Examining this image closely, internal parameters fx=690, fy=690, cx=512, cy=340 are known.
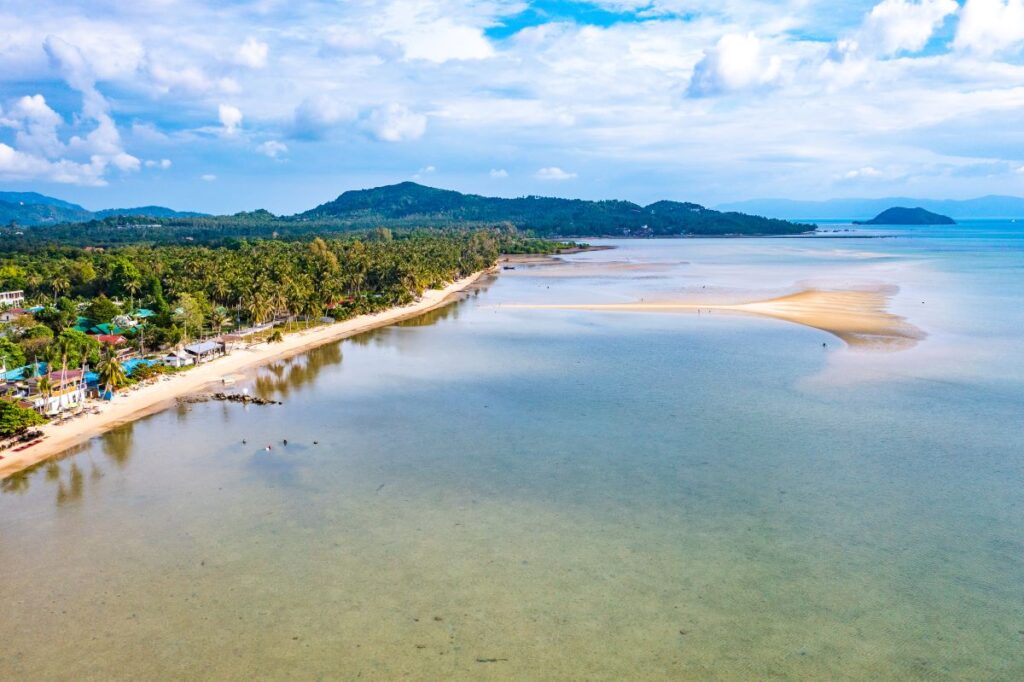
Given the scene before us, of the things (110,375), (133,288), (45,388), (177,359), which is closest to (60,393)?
(45,388)

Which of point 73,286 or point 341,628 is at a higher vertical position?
point 73,286

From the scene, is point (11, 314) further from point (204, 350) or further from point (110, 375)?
point (110, 375)

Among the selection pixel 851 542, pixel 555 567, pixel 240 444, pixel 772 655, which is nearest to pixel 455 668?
pixel 555 567

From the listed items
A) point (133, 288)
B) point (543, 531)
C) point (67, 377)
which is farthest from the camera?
point (133, 288)

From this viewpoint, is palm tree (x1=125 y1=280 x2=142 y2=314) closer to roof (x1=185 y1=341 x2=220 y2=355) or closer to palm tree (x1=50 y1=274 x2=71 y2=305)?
palm tree (x1=50 y1=274 x2=71 y2=305)

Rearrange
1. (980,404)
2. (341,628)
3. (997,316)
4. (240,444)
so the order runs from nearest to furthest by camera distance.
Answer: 1. (341,628)
2. (240,444)
3. (980,404)
4. (997,316)

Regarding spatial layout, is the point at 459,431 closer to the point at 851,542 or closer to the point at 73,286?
the point at 851,542

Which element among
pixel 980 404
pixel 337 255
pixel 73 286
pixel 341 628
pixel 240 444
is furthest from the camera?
pixel 337 255
